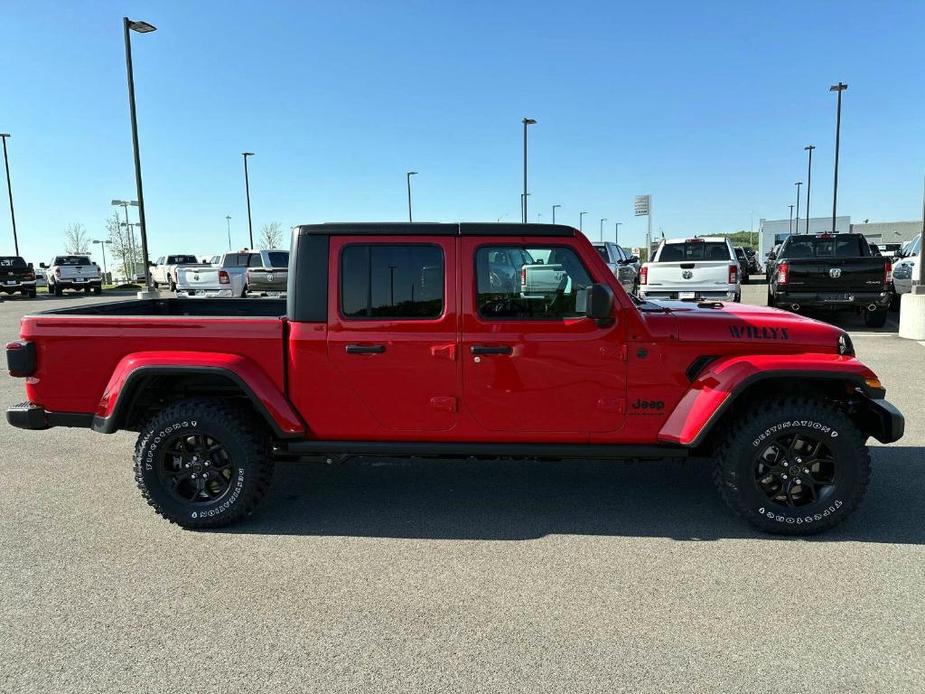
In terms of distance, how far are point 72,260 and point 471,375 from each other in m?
34.5

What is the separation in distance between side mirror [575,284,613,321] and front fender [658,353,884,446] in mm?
728

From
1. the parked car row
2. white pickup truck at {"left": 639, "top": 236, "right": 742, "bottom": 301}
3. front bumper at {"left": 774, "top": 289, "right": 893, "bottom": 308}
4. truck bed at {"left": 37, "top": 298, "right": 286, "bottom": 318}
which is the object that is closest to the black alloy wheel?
truck bed at {"left": 37, "top": 298, "right": 286, "bottom": 318}

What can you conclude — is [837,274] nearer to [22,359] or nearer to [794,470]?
[794,470]

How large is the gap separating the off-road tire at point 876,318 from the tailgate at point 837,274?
835 mm

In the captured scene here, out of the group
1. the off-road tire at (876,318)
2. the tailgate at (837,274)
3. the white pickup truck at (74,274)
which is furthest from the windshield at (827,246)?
the white pickup truck at (74,274)

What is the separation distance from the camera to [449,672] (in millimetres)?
2760

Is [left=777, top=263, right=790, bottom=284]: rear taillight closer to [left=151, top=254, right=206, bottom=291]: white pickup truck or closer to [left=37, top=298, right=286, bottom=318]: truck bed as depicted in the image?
[left=37, top=298, right=286, bottom=318]: truck bed

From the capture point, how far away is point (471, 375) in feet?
13.4

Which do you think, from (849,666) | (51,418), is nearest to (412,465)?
(51,418)

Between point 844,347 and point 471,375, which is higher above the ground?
point 844,347

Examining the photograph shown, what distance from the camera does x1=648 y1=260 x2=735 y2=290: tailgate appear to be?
13352mm

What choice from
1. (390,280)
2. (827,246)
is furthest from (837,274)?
(390,280)

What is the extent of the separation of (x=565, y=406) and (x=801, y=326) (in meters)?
1.48

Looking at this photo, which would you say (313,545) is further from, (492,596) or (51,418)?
(51,418)
